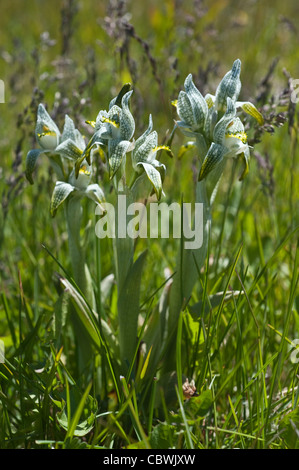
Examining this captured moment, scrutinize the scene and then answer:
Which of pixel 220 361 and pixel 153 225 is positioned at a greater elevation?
pixel 153 225

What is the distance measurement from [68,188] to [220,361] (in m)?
0.71

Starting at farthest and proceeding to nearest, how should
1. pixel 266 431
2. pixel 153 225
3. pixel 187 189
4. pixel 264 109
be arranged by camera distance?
pixel 187 189 → pixel 153 225 → pixel 264 109 → pixel 266 431

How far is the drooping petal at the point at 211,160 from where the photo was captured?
1.32m

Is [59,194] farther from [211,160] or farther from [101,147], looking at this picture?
[211,160]

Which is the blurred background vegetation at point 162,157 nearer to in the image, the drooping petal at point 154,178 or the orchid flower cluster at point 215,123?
the orchid flower cluster at point 215,123

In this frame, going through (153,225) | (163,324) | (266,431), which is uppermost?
(153,225)

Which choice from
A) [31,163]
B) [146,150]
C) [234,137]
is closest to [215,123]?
[234,137]

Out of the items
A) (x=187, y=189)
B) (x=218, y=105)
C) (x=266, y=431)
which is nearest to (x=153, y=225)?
(x=187, y=189)

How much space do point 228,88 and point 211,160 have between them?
22cm

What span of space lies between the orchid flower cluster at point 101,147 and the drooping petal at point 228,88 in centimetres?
20

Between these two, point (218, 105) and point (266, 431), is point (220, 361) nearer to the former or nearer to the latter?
point (266, 431)

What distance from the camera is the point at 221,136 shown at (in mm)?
1347

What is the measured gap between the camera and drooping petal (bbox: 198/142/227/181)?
4.33ft

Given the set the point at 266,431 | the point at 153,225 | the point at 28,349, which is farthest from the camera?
the point at 153,225
